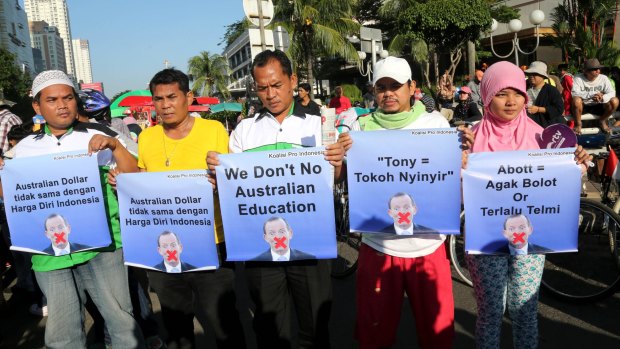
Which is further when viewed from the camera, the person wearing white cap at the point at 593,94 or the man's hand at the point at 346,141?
the person wearing white cap at the point at 593,94

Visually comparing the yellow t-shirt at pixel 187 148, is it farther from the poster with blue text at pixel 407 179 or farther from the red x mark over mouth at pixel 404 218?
the red x mark over mouth at pixel 404 218

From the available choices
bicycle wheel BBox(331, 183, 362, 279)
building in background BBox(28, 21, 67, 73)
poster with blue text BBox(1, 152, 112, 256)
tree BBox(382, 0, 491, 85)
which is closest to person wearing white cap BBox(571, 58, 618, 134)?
bicycle wheel BBox(331, 183, 362, 279)

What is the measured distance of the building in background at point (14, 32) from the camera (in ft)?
310

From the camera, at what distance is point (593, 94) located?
7254mm

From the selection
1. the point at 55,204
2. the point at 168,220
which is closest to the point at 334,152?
the point at 168,220

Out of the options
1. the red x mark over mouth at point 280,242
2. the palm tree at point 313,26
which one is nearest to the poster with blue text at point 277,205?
the red x mark over mouth at point 280,242

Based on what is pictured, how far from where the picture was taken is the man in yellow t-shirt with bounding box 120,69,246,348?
8.63ft

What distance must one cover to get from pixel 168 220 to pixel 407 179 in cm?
130

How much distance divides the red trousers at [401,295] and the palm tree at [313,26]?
18.3 m

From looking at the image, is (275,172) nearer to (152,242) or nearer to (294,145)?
(294,145)

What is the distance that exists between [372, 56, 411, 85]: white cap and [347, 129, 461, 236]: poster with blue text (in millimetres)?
298

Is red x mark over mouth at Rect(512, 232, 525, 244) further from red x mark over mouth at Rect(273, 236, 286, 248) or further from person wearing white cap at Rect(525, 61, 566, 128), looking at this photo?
person wearing white cap at Rect(525, 61, 566, 128)

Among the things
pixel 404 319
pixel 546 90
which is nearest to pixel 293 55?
pixel 546 90

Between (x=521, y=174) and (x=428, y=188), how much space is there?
463 millimetres
